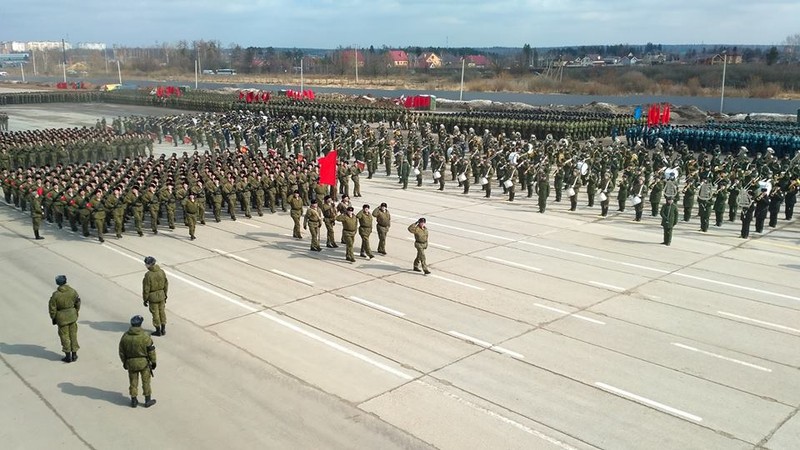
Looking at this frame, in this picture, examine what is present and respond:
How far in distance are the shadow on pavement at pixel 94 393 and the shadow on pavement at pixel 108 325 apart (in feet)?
6.92

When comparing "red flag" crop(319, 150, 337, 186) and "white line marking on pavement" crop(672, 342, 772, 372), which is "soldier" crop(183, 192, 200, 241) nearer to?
"red flag" crop(319, 150, 337, 186)

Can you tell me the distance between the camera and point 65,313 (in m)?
10.2

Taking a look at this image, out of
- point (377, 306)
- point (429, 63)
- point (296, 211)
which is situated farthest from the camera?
point (429, 63)

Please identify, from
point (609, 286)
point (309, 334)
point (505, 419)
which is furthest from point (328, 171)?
point (505, 419)

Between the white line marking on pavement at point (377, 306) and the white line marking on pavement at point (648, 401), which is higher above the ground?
the white line marking on pavement at point (377, 306)

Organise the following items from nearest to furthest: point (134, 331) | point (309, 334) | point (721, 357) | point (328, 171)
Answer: point (134, 331) → point (721, 357) → point (309, 334) → point (328, 171)

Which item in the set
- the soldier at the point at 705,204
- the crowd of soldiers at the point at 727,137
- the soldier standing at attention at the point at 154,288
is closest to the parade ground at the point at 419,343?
the soldier standing at attention at the point at 154,288

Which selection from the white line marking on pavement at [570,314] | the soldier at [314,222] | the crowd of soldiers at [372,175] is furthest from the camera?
the crowd of soldiers at [372,175]

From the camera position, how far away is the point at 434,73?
15488 cm

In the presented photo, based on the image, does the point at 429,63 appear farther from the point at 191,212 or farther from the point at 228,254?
the point at 228,254

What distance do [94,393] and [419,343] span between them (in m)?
5.00

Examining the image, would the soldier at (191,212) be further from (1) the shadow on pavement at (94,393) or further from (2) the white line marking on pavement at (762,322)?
(2) the white line marking on pavement at (762,322)

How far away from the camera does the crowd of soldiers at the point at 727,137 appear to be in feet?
105

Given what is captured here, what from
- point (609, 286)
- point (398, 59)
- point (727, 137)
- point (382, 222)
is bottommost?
point (609, 286)
